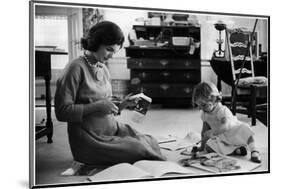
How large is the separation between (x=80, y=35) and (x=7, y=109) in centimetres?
69

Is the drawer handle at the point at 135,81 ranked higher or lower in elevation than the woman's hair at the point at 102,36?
lower

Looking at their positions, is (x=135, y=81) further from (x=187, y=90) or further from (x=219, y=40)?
(x=219, y=40)

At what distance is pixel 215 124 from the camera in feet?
10.3

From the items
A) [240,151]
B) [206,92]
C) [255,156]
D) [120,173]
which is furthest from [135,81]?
[255,156]

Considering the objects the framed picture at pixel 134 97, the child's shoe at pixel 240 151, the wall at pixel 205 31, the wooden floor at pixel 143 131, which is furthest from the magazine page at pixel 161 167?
the wall at pixel 205 31

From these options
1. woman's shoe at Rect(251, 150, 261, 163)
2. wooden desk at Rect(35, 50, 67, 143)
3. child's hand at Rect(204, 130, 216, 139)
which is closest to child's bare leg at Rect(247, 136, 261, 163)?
woman's shoe at Rect(251, 150, 261, 163)

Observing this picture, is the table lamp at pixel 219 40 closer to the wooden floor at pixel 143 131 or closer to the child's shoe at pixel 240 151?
the wooden floor at pixel 143 131

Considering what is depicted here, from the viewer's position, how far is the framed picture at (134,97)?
9.14 feet

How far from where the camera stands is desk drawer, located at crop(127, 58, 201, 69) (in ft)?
9.94

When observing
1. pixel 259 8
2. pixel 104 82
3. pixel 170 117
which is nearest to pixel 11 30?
pixel 104 82

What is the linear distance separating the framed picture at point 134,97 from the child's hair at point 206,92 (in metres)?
0.02

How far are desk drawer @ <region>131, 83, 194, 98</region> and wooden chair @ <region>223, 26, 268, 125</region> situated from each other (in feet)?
1.24

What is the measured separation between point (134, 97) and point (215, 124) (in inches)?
25.8

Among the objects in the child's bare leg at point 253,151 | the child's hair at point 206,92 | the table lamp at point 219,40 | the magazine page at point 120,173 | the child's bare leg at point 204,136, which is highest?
the table lamp at point 219,40
